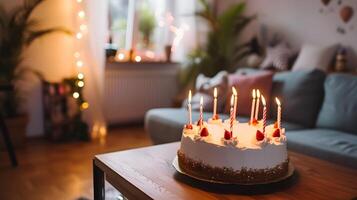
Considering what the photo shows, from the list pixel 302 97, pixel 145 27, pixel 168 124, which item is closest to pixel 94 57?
→ pixel 145 27

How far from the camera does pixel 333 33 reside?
10.1ft

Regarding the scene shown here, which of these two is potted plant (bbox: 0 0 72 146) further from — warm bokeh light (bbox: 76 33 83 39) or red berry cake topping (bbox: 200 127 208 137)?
red berry cake topping (bbox: 200 127 208 137)

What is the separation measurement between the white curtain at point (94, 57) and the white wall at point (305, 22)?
1.69 meters

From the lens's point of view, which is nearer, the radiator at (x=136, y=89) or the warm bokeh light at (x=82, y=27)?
the warm bokeh light at (x=82, y=27)

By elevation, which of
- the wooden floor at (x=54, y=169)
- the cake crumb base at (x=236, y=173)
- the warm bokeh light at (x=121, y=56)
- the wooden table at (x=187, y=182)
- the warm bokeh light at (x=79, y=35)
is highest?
the warm bokeh light at (x=79, y=35)

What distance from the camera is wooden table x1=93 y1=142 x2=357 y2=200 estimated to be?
111 cm

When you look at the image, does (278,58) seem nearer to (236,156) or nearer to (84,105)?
(84,105)

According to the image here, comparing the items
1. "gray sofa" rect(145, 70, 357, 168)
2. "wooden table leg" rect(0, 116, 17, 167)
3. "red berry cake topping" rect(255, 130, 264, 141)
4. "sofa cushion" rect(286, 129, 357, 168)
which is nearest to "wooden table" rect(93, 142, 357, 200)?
"red berry cake topping" rect(255, 130, 264, 141)

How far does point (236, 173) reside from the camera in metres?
1.14

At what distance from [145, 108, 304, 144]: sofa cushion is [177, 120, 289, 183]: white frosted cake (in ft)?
3.50

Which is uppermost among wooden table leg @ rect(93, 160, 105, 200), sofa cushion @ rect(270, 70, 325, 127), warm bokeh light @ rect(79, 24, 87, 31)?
warm bokeh light @ rect(79, 24, 87, 31)

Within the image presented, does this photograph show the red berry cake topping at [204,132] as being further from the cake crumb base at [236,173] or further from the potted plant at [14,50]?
the potted plant at [14,50]

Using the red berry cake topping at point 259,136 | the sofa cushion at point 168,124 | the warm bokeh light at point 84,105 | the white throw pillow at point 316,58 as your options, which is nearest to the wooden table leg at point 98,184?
the red berry cake topping at point 259,136

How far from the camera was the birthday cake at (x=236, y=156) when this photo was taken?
1.14 m
